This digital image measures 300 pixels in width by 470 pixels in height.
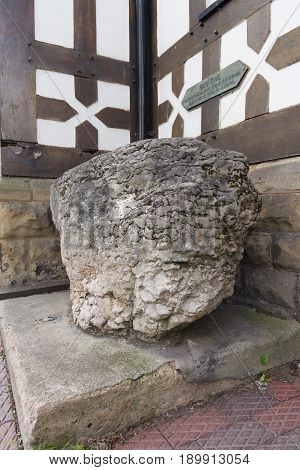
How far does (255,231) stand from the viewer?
87.0 inches

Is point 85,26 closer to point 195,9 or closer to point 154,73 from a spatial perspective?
point 154,73

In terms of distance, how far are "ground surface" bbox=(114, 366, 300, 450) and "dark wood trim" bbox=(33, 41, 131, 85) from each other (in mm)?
2928

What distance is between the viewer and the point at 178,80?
2.91 metres

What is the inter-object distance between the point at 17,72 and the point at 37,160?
761 millimetres

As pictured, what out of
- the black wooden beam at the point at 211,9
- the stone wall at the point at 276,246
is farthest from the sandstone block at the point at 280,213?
the black wooden beam at the point at 211,9

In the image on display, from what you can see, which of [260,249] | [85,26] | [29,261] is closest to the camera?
[260,249]

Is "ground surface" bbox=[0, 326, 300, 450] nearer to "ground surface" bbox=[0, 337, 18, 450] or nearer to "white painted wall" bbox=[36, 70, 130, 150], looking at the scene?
"ground surface" bbox=[0, 337, 18, 450]

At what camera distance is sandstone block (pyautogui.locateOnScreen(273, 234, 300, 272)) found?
6.30 feet

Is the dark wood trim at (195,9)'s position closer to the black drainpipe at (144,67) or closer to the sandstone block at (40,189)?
the black drainpipe at (144,67)

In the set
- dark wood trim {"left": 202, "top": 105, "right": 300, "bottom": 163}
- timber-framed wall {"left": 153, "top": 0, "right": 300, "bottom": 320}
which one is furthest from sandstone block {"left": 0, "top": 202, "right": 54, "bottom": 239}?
dark wood trim {"left": 202, "top": 105, "right": 300, "bottom": 163}

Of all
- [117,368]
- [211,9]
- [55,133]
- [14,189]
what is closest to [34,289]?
[14,189]

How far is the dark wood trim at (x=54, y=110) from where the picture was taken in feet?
9.29

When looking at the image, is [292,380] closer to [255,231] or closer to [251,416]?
[251,416]

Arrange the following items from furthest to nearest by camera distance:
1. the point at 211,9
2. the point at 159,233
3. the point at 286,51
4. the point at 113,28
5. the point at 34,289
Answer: the point at 113,28
the point at 34,289
the point at 211,9
the point at 286,51
the point at 159,233
